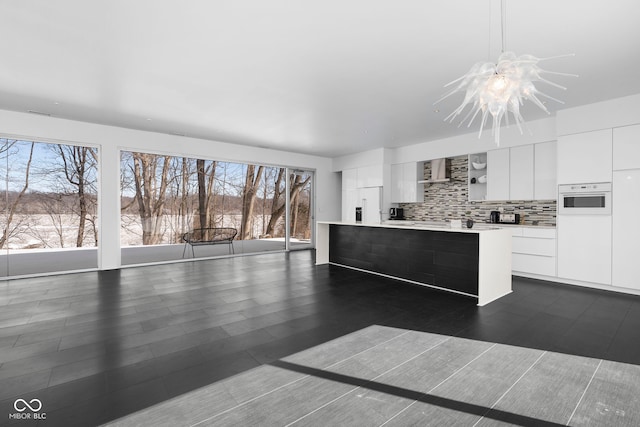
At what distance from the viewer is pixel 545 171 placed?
17.3ft

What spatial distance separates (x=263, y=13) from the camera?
8.14 feet

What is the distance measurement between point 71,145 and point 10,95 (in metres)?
1.46

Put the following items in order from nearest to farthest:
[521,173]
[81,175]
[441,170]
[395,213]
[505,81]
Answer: [505,81], [521,173], [81,175], [441,170], [395,213]

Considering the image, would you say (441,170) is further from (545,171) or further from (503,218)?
(545,171)

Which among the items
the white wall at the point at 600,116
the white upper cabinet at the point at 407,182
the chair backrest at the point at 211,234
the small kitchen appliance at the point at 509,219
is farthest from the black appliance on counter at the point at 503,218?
the chair backrest at the point at 211,234

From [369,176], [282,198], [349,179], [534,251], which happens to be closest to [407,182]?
[369,176]

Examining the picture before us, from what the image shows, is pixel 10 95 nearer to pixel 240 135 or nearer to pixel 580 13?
pixel 240 135

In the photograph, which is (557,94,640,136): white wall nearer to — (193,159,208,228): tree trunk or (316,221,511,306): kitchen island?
(316,221,511,306): kitchen island

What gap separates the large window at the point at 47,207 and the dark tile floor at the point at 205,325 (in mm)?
632

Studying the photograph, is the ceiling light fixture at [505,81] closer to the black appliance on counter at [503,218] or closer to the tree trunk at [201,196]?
the black appliance on counter at [503,218]

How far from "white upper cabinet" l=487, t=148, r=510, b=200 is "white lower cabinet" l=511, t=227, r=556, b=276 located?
0.81m

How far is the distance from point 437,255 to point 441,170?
317 centimetres

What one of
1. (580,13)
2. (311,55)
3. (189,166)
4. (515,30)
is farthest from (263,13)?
(189,166)

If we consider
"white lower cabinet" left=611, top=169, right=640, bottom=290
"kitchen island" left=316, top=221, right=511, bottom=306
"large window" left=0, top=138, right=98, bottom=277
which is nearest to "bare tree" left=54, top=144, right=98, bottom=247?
"large window" left=0, top=138, right=98, bottom=277
